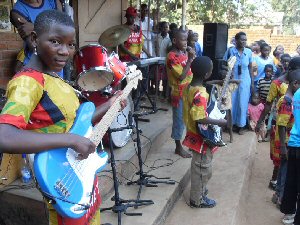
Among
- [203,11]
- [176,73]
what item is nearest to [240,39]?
[176,73]

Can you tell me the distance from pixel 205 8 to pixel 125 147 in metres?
16.3

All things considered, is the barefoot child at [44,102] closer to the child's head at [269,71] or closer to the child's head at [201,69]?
the child's head at [201,69]

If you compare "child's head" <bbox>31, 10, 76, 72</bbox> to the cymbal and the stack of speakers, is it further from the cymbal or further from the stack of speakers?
the stack of speakers

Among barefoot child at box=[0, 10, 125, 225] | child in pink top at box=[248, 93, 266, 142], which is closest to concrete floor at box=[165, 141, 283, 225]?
child in pink top at box=[248, 93, 266, 142]

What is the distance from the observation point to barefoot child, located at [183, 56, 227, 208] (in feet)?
11.4

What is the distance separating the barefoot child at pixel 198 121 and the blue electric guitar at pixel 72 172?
1628mm

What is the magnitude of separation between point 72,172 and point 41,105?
38 centimetres

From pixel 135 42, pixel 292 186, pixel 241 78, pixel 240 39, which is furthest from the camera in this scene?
pixel 135 42

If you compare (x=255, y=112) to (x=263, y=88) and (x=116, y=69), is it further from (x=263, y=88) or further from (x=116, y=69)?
(x=116, y=69)

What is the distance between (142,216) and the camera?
10.8ft

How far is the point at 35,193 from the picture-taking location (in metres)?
3.11

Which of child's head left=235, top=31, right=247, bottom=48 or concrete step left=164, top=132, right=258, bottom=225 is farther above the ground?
child's head left=235, top=31, right=247, bottom=48

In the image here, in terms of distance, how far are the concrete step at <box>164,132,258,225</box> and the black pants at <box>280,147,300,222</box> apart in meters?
0.54

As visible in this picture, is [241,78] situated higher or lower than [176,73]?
lower
